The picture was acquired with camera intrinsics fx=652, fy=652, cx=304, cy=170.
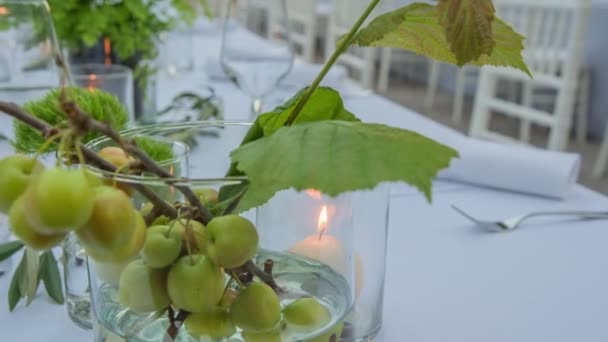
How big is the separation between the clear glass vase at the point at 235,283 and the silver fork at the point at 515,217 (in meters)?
0.28

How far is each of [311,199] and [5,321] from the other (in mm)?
247

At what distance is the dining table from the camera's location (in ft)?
1.51

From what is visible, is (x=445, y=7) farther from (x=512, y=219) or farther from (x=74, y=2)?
(x=74, y=2)

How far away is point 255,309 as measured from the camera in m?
0.30

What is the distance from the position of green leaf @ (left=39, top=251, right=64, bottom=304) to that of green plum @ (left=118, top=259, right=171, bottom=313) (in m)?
0.21

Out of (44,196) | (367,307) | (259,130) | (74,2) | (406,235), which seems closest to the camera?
(44,196)

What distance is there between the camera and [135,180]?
276 mm

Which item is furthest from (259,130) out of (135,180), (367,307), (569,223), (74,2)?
(74,2)

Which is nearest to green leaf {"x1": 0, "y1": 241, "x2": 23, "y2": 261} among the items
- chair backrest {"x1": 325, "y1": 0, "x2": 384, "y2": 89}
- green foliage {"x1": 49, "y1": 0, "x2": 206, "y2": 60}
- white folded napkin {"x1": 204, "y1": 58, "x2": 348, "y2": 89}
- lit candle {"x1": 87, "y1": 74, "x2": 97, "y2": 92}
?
lit candle {"x1": 87, "y1": 74, "x2": 97, "y2": 92}

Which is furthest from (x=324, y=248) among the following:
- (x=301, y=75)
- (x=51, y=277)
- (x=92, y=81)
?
(x=301, y=75)

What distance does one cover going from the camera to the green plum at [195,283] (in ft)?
0.91

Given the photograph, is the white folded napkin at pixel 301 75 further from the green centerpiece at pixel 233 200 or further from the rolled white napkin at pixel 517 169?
the green centerpiece at pixel 233 200

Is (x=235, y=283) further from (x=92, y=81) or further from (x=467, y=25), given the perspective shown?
(x=92, y=81)

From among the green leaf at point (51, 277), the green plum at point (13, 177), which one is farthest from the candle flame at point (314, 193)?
the green leaf at point (51, 277)
